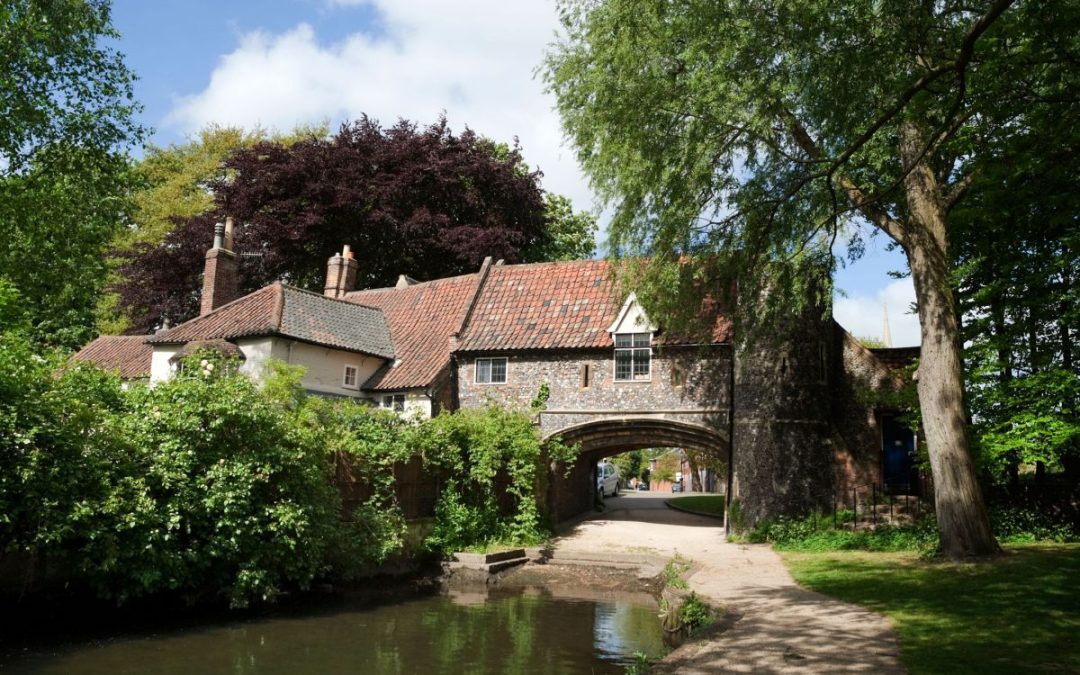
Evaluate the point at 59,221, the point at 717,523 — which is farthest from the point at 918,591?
the point at 59,221

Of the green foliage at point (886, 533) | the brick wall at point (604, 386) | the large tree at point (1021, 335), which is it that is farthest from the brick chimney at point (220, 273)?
the large tree at point (1021, 335)

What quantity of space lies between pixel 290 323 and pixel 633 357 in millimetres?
10104

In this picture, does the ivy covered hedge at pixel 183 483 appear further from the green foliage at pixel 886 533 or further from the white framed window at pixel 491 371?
the green foliage at pixel 886 533

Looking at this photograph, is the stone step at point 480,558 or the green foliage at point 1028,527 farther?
the stone step at point 480,558

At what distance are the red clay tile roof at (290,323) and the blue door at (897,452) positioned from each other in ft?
49.0

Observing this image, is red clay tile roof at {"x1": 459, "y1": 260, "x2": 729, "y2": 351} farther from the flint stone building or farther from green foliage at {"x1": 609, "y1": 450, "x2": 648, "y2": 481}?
green foliage at {"x1": 609, "y1": 450, "x2": 648, "y2": 481}

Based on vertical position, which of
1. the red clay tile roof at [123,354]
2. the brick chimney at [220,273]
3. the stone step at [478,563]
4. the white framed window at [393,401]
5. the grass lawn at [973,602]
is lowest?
the stone step at [478,563]

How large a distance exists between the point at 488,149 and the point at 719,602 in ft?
99.4

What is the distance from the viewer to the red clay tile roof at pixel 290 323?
23812mm

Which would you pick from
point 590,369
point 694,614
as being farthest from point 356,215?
point 694,614

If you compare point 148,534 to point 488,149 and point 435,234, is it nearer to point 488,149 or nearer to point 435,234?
point 435,234

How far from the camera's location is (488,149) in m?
38.8

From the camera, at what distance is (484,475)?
19.3m

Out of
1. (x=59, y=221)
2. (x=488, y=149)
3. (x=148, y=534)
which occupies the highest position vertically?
(x=488, y=149)
